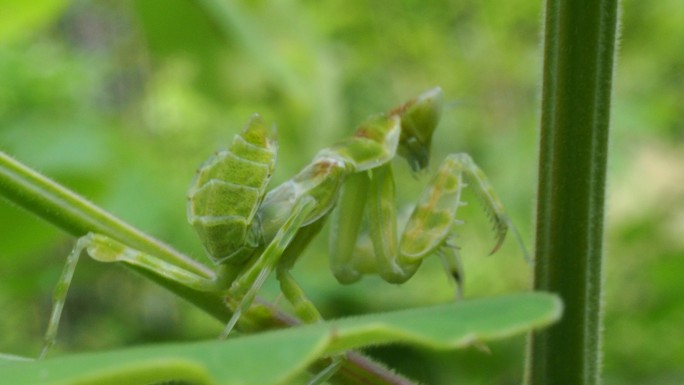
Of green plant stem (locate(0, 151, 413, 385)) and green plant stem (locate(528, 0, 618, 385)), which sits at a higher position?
green plant stem (locate(528, 0, 618, 385))

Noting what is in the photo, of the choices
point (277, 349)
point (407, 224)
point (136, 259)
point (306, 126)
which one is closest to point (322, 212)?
point (407, 224)

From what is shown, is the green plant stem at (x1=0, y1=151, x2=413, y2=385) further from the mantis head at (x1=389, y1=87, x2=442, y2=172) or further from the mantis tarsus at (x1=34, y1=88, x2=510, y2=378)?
the mantis head at (x1=389, y1=87, x2=442, y2=172)

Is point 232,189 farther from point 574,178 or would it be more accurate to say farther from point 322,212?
point 574,178

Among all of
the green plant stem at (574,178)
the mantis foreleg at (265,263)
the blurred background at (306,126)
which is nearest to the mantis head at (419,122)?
the mantis foreleg at (265,263)

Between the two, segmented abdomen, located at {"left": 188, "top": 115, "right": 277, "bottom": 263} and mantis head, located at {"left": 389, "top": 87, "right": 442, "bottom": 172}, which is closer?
segmented abdomen, located at {"left": 188, "top": 115, "right": 277, "bottom": 263}

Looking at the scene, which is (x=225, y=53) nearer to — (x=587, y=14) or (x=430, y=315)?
(x=587, y=14)

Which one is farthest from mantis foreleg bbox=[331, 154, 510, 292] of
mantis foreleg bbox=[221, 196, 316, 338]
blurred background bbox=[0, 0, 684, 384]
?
blurred background bbox=[0, 0, 684, 384]
